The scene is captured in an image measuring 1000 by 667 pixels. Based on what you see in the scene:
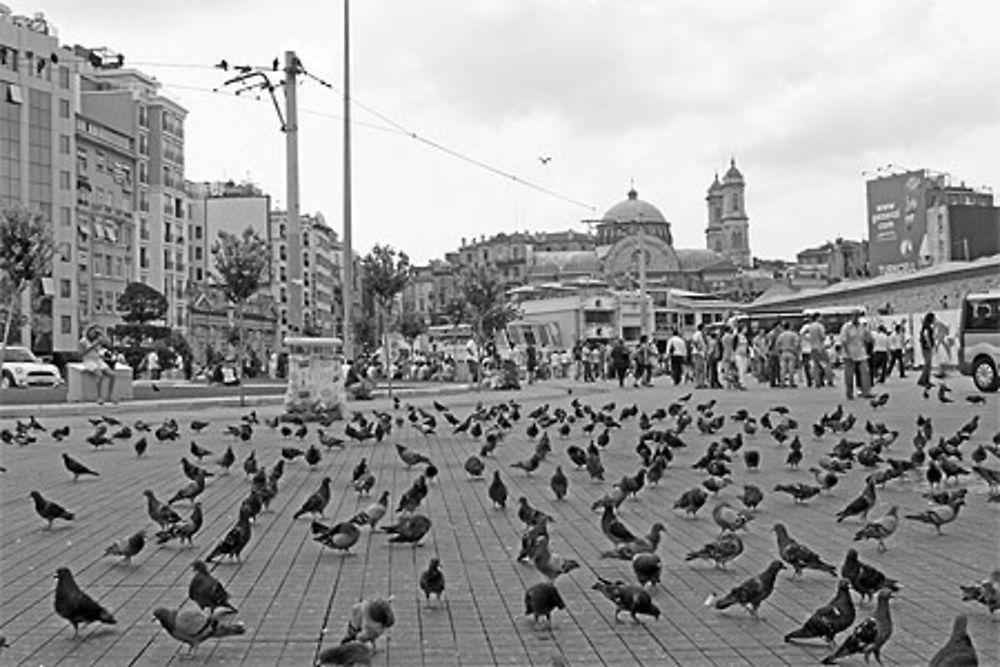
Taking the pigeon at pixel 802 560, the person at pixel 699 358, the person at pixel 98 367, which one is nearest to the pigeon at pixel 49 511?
the pigeon at pixel 802 560

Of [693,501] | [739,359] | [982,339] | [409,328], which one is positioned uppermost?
[409,328]

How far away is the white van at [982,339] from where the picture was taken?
84.2 feet

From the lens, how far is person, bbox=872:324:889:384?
30.5m

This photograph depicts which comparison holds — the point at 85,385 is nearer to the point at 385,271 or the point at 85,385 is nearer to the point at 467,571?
the point at 385,271

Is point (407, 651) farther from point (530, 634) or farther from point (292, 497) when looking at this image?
point (292, 497)

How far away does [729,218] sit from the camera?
608 feet

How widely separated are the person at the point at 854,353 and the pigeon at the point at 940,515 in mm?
14689

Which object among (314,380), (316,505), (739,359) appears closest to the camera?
(316,505)

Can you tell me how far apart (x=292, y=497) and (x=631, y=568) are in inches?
185

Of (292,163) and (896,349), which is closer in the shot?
(292,163)

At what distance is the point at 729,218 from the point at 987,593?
183292mm

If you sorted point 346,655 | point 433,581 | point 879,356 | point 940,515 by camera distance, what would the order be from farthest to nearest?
point 879,356 < point 940,515 < point 433,581 < point 346,655

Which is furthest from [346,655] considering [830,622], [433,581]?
[830,622]

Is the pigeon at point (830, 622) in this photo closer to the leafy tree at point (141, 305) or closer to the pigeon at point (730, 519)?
the pigeon at point (730, 519)
